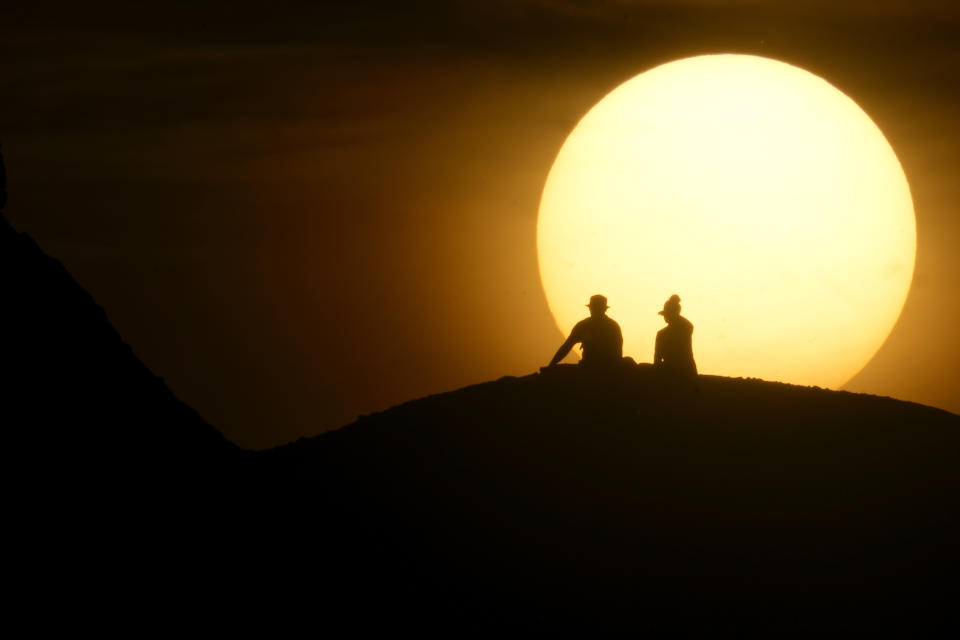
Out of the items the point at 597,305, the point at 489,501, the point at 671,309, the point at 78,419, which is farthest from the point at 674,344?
the point at 78,419

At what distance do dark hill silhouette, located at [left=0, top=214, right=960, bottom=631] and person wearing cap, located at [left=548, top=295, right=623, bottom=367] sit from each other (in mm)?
995

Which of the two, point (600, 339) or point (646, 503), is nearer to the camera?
point (646, 503)

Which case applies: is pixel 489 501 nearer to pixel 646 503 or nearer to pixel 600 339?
pixel 646 503

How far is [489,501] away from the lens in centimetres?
2081

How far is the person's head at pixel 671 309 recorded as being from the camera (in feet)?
71.2

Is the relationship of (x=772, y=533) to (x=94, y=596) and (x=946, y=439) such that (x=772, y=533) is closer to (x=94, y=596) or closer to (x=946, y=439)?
(x=946, y=439)

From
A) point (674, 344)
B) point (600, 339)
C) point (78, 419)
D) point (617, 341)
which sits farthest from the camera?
point (617, 341)

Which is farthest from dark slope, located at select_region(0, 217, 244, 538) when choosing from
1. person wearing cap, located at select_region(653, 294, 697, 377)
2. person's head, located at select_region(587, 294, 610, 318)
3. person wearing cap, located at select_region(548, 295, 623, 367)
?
person wearing cap, located at select_region(653, 294, 697, 377)

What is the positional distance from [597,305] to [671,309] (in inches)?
52.9

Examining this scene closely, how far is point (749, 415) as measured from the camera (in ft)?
79.9

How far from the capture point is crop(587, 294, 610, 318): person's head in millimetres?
21469

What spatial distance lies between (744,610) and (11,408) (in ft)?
35.8

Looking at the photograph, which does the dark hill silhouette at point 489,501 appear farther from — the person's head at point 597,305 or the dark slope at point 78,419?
the person's head at point 597,305

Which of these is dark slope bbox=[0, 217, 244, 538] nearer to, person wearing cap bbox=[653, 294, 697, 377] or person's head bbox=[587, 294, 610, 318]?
person's head bbox=[587, 294, 610, 318]
